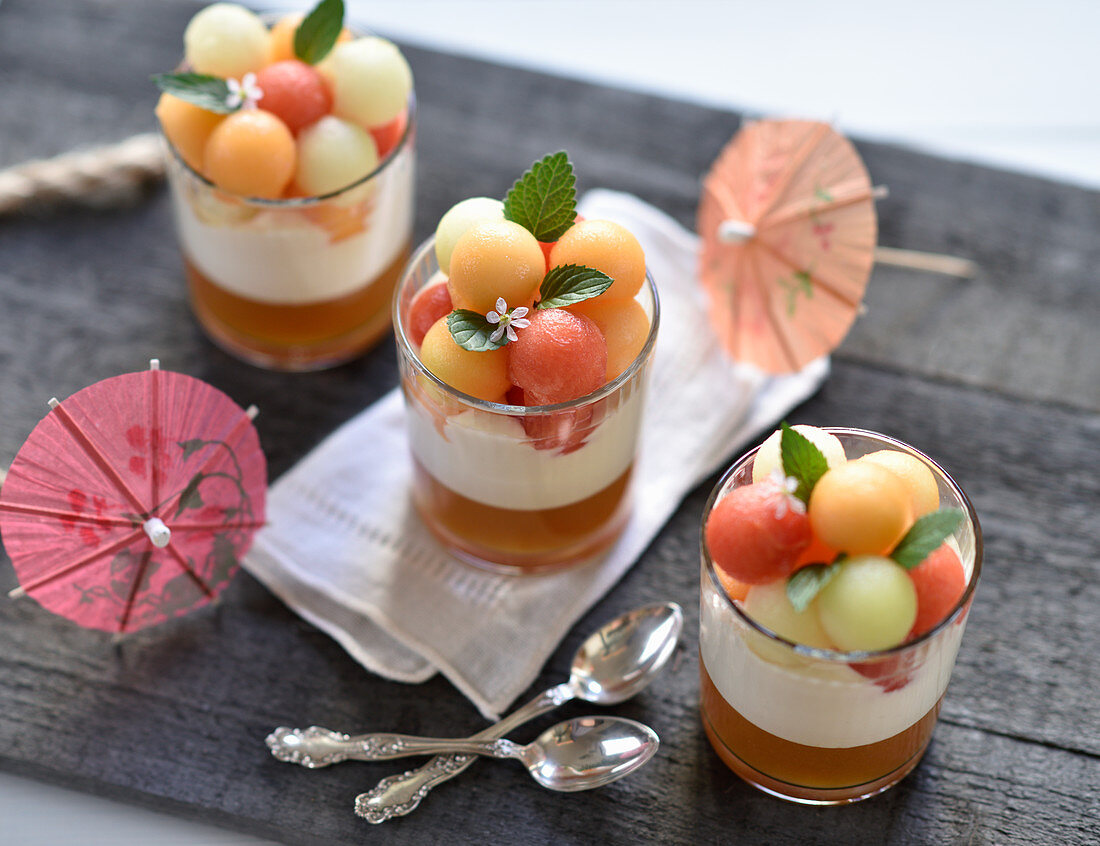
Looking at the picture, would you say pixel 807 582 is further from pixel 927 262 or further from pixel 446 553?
pixel 927 262

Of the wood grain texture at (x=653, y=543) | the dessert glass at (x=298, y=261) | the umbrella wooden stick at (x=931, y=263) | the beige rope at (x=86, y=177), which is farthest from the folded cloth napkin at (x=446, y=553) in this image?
the beige rope at (x=86, y=177)

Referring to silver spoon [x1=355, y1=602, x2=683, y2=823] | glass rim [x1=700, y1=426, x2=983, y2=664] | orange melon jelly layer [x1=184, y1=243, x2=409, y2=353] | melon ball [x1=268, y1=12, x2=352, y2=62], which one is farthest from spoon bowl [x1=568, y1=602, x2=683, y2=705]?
melon ball [x1=268, y1=12, x2=352, y2=62]

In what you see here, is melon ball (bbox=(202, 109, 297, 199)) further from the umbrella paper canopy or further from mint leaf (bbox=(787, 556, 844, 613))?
mint leaf (bbox=(787, 556, 844, 613))

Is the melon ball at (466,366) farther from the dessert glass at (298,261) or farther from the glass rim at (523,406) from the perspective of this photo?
the dessert glass at (298,261)

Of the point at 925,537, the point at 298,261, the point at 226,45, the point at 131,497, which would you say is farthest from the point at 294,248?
the point at 925,537

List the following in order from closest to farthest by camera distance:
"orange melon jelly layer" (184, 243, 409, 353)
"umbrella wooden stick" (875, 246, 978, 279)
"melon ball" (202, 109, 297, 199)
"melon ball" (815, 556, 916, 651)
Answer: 1. "melon ball" (815, 556, 916, 651)
2. "melon ball" (202, 109, 297, 199)
3. "orange melon jelly layer" (184, 243, 409, 353)
4. "umbrella wooden stick" (875, 246, 978, 279)

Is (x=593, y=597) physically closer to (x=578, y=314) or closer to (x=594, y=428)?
(x=594, y=428)

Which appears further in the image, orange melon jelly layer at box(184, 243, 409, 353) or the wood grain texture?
orange melon jelly layer at box(184, 243, 409, 353)
